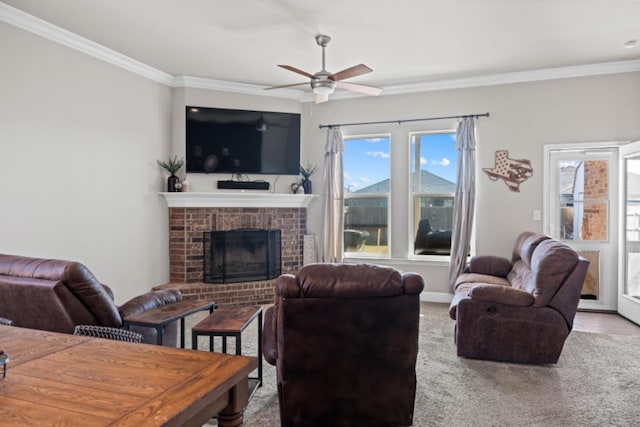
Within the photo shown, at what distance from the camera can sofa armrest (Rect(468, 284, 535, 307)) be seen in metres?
3.19

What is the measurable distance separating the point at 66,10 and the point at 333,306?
11.2 feet

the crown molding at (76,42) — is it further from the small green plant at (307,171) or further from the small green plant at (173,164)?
the small green plant at (307,171)

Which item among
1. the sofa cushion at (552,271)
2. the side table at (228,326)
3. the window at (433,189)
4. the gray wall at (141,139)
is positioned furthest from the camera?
the window at (433,189)

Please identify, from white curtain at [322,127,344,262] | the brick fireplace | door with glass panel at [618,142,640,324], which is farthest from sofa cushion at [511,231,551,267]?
the brick fireplace

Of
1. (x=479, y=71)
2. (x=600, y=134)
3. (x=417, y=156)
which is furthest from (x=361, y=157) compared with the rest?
(x=600, y=134)

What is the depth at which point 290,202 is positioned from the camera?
5.75m

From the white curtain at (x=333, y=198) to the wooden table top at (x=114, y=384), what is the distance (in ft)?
14.5

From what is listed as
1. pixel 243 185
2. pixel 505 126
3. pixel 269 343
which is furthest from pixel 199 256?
pixel 505 126

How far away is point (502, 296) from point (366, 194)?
291cm

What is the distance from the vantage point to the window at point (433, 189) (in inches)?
215

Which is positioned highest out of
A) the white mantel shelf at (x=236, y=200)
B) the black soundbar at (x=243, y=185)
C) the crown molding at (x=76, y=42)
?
the crown molding at (x=76, y=42)

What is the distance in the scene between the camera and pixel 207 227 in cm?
535

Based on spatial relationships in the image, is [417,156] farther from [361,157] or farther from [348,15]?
[348,15]

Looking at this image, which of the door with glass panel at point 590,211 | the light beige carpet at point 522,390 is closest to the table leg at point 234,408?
the light beige carpet at point 522,390
